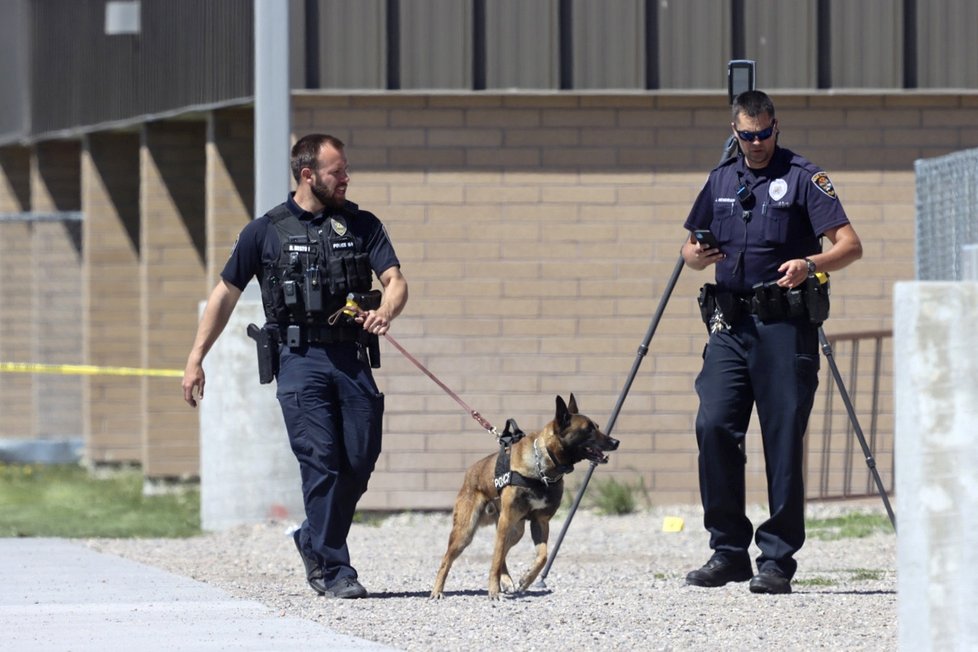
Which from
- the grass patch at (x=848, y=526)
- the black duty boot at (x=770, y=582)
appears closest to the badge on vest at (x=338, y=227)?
the black duty boot at (x=770, y=582)

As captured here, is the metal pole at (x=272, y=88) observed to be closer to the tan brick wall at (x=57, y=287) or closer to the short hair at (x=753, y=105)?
the short hair at (x=753, y=105)

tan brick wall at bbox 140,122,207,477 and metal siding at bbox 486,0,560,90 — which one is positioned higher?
metal siding at bbox 486,0,560,90

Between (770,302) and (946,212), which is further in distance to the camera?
(946,212)

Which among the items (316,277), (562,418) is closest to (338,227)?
(316,277)

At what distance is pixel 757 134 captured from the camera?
24.1 ft

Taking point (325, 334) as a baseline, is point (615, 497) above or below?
below

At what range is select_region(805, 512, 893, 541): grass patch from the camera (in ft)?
33.3

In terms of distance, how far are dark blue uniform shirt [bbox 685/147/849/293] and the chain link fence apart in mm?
3009

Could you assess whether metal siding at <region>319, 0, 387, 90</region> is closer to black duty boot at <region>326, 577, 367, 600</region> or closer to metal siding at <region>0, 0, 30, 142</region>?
black duty boot at <region>326, 577, 367, 600</region>

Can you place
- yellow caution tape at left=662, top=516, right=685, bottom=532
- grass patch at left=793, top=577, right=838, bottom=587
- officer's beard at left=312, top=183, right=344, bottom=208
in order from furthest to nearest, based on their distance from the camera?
yellow caution tape at left=662, top=516, right=685, bottom=532, grass patch at left=793, top=577, right=838, bottom=587, officer's beard at left=312, top=183, right=344, bottom=208

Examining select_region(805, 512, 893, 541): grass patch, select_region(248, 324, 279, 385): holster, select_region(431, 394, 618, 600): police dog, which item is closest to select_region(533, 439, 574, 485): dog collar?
select_region(431, 394, 618, 600): police dog

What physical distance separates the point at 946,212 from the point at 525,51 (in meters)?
2.63

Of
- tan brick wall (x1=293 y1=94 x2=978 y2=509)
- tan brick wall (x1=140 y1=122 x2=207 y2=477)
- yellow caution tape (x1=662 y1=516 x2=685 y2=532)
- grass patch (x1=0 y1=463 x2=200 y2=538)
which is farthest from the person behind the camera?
tan brick wall (x1=140 y1=122 x2=207 y2=477)

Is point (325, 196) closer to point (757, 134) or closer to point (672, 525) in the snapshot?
point (757, 134)
